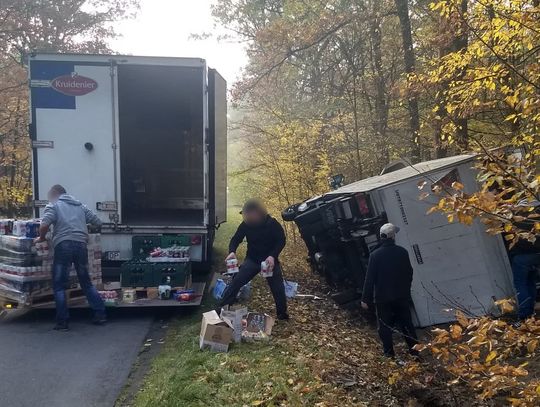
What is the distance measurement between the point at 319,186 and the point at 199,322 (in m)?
7.70

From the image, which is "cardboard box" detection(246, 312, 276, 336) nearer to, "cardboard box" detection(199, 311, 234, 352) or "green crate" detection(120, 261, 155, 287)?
"cardboard box" detection(199, 311, 234, 352)

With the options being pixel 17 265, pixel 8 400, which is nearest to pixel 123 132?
pixel 17 265

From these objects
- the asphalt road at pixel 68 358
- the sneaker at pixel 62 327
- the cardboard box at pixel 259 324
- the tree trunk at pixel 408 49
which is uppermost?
the tree trunk at pixel 408 49

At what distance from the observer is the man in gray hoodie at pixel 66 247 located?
7.14 m

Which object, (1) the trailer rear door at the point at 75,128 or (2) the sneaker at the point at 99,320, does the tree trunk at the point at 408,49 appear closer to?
(1) the trailer rear door at the point at 75,128

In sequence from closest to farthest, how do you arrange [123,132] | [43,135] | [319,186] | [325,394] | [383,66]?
[325,394] → [43,135] → [123,132] → [319,186] → [383,66]

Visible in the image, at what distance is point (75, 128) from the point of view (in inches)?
324

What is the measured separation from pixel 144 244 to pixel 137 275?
2.02ft

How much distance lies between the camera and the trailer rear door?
8094 mm

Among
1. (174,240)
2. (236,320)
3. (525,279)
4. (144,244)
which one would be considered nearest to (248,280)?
(236,320)

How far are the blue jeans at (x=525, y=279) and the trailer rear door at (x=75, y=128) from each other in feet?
19.0

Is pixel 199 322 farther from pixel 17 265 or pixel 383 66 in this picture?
pixel 383 66

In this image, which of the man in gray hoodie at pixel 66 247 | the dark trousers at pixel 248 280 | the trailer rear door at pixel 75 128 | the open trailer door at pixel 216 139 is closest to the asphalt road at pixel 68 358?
the man in gray hoodie at pixel 66 247

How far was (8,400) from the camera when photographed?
4.91 m
